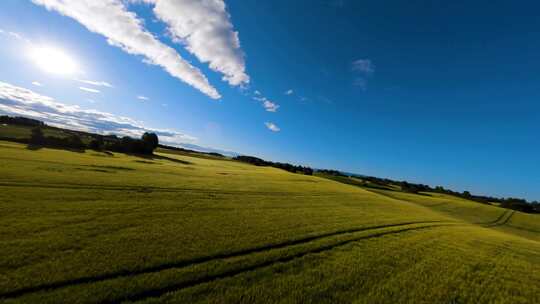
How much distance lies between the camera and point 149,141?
82.4 metres

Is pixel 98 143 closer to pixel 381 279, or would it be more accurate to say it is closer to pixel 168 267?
pixel 168 267

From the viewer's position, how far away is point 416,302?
24.1ft

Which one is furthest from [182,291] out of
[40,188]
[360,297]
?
[40,188]

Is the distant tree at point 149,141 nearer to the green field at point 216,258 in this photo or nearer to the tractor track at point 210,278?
the green field at point 216,258

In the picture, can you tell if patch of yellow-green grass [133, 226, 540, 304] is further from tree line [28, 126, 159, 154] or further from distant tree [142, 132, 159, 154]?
distant tree [142, 132, 159, 154]

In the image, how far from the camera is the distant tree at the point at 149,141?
7744 centimetres

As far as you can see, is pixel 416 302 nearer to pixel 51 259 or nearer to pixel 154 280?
pixel 154 280

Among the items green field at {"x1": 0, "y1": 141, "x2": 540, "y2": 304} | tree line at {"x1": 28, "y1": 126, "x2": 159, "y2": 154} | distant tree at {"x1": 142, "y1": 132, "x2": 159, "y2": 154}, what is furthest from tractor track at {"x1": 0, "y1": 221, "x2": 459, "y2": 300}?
distant tree at {"x1": 142, "y1": 132, "x2": 159, "y2": 154}

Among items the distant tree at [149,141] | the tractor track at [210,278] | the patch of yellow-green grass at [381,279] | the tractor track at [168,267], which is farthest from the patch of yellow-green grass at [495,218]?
the distant tree at [149,141]

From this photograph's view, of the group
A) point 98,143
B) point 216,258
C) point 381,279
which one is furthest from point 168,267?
point 98,143

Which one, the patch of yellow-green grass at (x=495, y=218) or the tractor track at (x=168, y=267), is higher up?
the patch of yellow-green grass at (x=495, y=218)

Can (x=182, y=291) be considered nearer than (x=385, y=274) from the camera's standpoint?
Yes

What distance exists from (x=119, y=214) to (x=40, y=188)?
8.21 m

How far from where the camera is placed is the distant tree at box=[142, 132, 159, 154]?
254 feet
